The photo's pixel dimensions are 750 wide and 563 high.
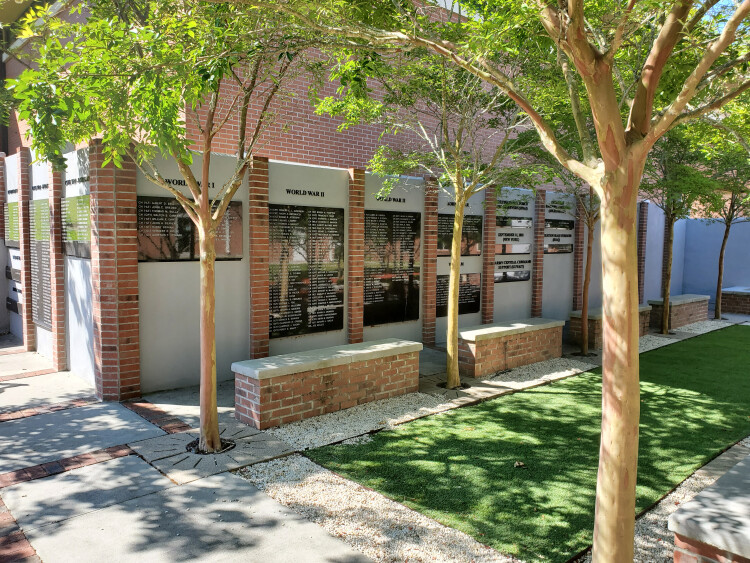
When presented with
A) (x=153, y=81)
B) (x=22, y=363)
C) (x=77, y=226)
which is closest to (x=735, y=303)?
(x=77, y=226)

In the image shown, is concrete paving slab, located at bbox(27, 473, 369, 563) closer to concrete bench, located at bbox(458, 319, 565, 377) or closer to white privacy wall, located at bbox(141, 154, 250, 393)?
white privacy wall, located at bbox(141, 154, 250, 393)

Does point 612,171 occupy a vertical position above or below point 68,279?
above

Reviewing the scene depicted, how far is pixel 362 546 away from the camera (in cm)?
412

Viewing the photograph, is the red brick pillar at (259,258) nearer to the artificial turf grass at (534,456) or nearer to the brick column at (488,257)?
the artificial turf grass at (534,456)

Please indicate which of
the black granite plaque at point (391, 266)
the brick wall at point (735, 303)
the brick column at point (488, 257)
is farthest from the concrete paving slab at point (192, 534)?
the brick wall at point (735, 303)

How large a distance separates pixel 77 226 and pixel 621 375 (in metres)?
7.53

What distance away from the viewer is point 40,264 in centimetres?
968

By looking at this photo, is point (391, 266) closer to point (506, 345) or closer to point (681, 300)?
point (506, 345)

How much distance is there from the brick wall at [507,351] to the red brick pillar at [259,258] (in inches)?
125

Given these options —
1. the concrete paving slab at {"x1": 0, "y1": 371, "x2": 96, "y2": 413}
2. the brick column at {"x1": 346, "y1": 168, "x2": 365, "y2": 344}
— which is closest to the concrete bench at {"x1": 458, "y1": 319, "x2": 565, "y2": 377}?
Answer: the brick column at {"x1": 346, "y1": 168, "x2": 365, "y2": 344}

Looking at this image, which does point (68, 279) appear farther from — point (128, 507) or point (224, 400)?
point (128, 507)

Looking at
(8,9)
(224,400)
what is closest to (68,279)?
(224,400)

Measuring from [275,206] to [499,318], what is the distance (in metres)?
6.06

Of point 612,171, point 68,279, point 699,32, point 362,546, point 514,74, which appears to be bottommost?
point 362,546
